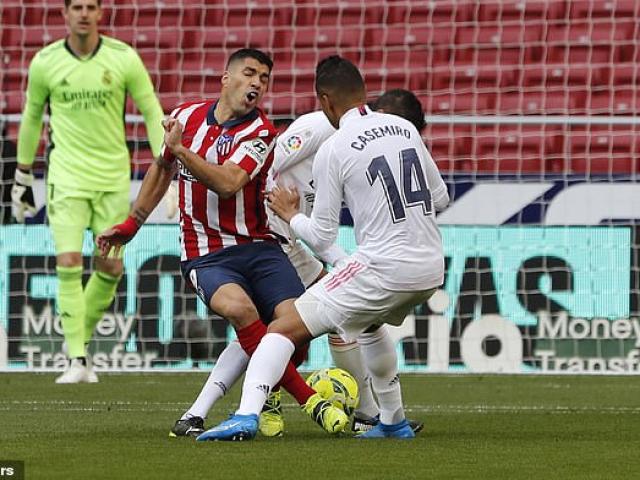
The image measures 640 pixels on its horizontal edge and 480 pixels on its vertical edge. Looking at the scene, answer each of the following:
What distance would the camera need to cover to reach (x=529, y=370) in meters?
11.2

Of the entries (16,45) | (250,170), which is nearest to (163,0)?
(16,45)

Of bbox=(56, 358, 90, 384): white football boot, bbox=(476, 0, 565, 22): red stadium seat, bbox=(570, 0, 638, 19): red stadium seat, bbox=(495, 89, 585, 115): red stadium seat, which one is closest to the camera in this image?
bbox=(56, 358, 90, 384): white football boot

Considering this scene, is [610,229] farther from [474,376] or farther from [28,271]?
[28,271]

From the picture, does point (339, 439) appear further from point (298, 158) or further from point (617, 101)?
point (617, 101)

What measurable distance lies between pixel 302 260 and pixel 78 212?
2.89m

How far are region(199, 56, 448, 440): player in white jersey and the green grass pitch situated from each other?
15.7 inches

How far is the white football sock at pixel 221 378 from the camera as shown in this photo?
6.60m

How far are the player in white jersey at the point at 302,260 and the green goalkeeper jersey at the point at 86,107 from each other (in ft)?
9.44

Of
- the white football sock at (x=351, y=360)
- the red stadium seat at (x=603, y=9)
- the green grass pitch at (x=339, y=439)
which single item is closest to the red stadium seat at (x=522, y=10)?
the red stadium seat at (x=603, y=9)

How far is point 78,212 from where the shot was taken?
33.0 feet

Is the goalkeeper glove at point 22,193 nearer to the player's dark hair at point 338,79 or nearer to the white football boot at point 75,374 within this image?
the white football boot at point 75,374

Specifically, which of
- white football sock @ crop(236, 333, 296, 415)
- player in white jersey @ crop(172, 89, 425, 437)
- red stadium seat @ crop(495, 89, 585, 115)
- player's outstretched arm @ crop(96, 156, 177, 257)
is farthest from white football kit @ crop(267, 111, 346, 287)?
red stadium seat @ crop(495, 89, 585, 115)

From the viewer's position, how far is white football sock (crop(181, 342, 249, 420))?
21.7 ft

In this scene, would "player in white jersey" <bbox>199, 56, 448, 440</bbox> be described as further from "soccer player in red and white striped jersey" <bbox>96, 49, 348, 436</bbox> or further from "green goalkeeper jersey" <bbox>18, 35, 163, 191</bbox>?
"green goalkeeper jersey" <bbox>18, 35, 163, 191</bbox>
